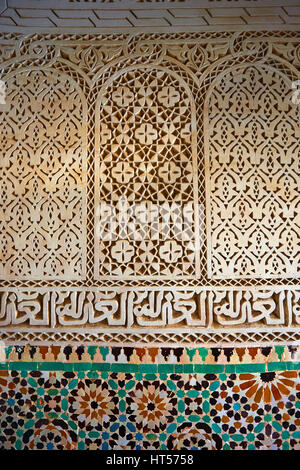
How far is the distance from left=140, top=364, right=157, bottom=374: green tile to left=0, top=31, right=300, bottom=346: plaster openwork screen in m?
0.16

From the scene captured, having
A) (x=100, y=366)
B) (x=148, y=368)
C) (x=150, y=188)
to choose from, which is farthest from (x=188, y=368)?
(x=150, y=188)

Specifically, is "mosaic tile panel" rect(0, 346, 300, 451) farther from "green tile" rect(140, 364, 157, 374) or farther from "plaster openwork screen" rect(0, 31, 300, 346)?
"plaster openwork screen" rect(0, 31, 300, 346)

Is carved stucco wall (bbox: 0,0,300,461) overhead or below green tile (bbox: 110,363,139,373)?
overhead

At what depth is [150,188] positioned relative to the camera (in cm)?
266

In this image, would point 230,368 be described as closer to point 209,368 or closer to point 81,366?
point 209,368

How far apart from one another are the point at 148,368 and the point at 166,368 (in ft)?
0.34

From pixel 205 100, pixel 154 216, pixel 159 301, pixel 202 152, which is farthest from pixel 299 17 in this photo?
pixel 159 301

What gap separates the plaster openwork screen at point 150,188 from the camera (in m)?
2.55

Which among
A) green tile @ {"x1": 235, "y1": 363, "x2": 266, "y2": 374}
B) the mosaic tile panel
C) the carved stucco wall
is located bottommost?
the mosaic tile panel

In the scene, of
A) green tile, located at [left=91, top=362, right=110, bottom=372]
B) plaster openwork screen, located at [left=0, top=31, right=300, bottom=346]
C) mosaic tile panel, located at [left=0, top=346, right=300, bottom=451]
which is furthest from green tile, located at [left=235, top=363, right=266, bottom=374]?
green tile, located at [left=91, top=362, right=110, bottom=372]

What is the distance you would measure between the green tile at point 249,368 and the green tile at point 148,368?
1.54 ft

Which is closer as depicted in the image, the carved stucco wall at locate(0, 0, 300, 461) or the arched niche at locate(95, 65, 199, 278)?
the carved stucco wall at locate(0, 0, 300, 461)

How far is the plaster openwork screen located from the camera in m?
2.55
